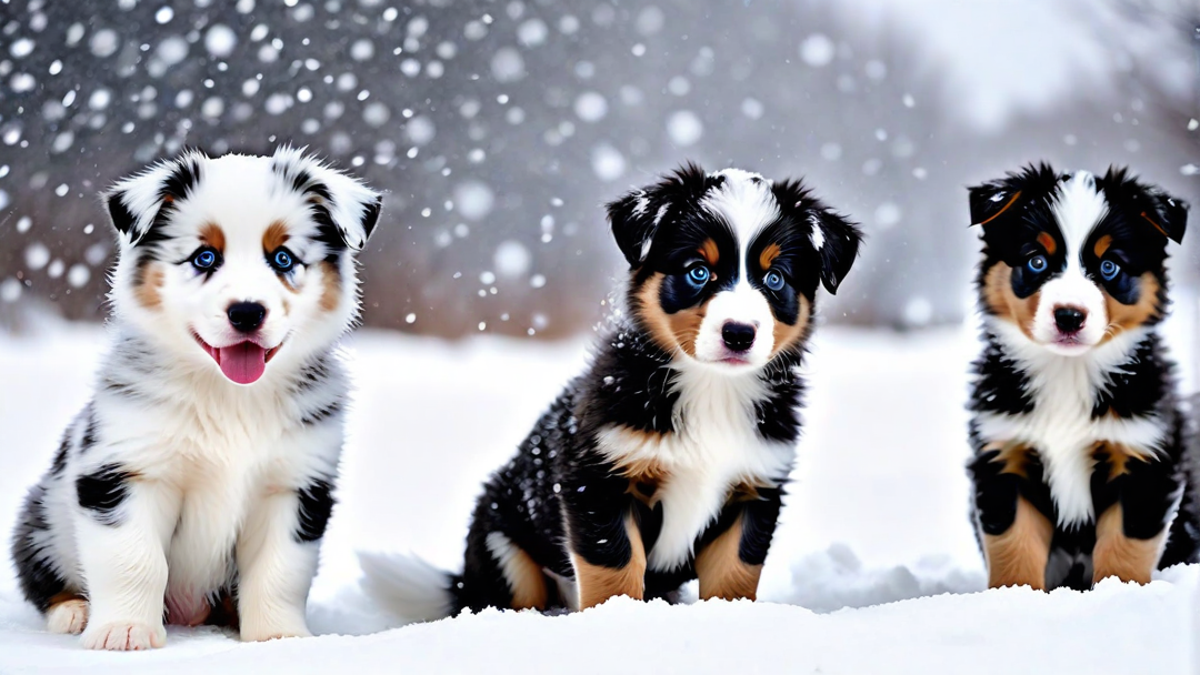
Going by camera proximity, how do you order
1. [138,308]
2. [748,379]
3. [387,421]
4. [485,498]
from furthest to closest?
[387,421] < [485,498] < [748,379] < [138,308]

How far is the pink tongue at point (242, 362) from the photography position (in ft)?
7.51

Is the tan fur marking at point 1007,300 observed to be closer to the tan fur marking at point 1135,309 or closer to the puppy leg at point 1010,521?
the tan fur marking at point 1135,309

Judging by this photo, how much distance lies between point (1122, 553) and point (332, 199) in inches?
68.3

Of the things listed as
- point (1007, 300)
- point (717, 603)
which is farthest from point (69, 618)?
point (1007, 300)

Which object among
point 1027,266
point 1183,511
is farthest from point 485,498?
point 1183,511

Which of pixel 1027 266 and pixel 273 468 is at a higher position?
pixel 1027 266

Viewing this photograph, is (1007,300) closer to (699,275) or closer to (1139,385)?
(1139,385)

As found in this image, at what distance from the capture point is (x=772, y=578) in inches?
113

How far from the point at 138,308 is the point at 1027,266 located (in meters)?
1.78

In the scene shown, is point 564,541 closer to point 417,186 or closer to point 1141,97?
point 417,186

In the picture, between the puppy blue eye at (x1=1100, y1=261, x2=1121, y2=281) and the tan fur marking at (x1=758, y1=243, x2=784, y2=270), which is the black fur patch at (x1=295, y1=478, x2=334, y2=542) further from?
the puppy blue eye at (x1=1100, y1=261, x2=1121, y2=281)

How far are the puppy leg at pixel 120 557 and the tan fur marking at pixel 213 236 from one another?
17.9 inches

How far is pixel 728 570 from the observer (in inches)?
99.2

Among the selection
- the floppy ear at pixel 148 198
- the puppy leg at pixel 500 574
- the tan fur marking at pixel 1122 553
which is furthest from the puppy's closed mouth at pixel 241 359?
the tan fur marking at pixel 1122 553
